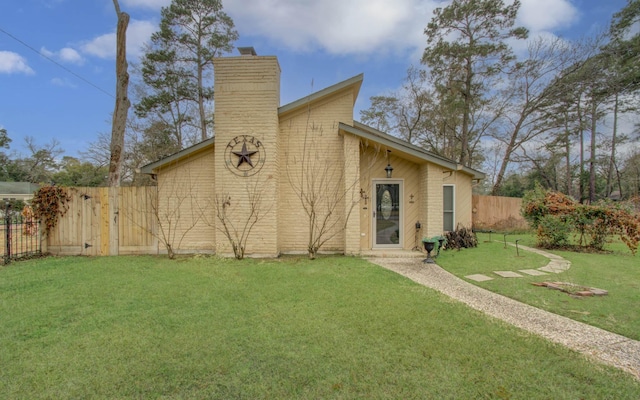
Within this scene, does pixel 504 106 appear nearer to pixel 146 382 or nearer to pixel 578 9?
pixel 578 9

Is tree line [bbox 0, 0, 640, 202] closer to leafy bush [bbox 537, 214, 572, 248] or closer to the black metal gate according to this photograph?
leafy bush [bbox 537, 214, 572, 248]

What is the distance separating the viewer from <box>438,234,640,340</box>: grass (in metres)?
3.82

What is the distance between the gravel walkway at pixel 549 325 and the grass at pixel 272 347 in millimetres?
243

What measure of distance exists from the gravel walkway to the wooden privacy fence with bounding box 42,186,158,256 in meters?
7.31

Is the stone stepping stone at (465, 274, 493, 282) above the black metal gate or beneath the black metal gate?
beneath

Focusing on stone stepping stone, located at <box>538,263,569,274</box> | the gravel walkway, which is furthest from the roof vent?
stone stepping stone, located at <box>538,263,569,274</box>

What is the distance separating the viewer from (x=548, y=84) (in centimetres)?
1798

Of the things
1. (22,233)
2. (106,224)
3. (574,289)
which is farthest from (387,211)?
(22,233)

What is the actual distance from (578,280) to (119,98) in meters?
13.0

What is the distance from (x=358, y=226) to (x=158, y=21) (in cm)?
1796

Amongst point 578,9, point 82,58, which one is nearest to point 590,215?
point 578,9

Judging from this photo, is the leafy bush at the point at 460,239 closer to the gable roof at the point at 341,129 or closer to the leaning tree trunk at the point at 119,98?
the gable roof at the point at 341,129

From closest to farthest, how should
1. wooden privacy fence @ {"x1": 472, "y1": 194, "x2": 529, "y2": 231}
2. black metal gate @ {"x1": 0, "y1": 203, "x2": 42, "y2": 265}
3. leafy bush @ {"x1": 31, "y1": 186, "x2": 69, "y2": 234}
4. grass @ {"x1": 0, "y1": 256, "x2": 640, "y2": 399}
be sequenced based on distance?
grass @ {"x1": 0, "y1": 256, "x2": 640, "y2": 399}
black metal gate @ {"x1": 0, "y1": 203, "x2": 42, "y2": 265}
leafy bush @ {"x1": 31, "y1": 186, "x2": 69, "y2": 234}
wooden privacy fence @ {"x1": 472, "y1": 194, "x2": 529, "y2": 231}

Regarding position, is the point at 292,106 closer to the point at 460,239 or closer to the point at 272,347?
the point at 272,347
